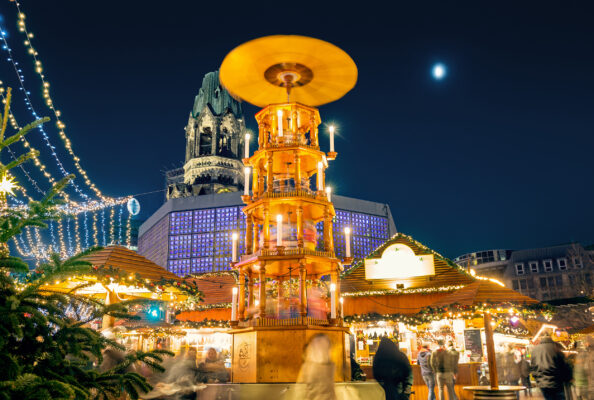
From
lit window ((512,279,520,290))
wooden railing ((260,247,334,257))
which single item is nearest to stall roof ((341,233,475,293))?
wooden railing ((260,247,334,257))

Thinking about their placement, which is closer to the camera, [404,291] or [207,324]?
[207,324]

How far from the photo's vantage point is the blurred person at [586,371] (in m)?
8.44

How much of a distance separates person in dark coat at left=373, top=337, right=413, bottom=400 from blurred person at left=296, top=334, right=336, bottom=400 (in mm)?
2974

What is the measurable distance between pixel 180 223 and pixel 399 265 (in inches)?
1353

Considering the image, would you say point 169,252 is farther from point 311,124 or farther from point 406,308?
point 311,124

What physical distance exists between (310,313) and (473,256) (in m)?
80.7

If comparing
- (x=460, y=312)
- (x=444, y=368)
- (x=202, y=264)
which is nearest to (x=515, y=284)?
(x=202, y=264)

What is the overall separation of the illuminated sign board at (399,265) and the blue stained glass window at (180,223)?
32.5 meters

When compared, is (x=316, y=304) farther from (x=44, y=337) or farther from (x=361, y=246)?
(x=361, y=246)

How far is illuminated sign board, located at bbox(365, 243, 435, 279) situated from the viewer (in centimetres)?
1878

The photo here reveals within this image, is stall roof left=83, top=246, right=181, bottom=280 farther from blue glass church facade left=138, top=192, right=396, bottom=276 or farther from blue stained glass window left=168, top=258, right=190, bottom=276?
blue stained glass window left=168, top=258, right=190, bottom=276

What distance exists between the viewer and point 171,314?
2362 centimetres

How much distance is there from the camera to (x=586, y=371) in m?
8.80

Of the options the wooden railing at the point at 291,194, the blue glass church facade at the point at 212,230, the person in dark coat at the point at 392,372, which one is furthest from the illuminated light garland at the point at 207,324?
the blue glass church facade at the point at 212,230
